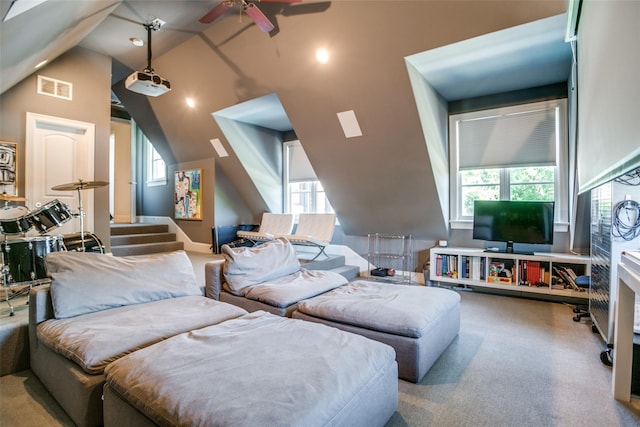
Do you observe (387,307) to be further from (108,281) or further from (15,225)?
A: (15,225)

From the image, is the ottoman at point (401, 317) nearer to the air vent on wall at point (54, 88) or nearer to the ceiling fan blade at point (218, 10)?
the ceiling fan blade at point (218, 10)

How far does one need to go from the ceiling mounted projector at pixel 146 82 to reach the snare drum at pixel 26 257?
2.17 meters

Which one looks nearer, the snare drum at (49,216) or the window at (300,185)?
the snare drum at (49,216)

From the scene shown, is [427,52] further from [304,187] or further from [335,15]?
[304,187]

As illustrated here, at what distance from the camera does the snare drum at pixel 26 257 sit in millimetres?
2668

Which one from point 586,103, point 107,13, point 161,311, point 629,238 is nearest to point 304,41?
point 107,13

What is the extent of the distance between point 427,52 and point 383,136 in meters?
1.13

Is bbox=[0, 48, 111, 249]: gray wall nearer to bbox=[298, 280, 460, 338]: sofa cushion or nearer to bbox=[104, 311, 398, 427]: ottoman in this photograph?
bbox=[298, 280, 460, 338]: sofa cushion

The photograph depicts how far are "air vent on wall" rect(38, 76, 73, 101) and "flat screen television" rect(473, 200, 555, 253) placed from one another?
19.8 feet

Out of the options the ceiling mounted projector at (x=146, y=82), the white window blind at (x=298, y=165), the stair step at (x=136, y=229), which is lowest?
the stair step at (x=136, y=229)

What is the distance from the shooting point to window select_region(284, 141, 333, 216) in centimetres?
620

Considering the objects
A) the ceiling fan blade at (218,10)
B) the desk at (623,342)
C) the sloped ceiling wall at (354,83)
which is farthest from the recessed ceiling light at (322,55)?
the desk at (623,342)

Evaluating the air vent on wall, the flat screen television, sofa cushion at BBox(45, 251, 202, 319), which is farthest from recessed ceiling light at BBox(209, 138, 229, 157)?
the flat screen television

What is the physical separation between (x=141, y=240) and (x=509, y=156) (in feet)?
21.6
